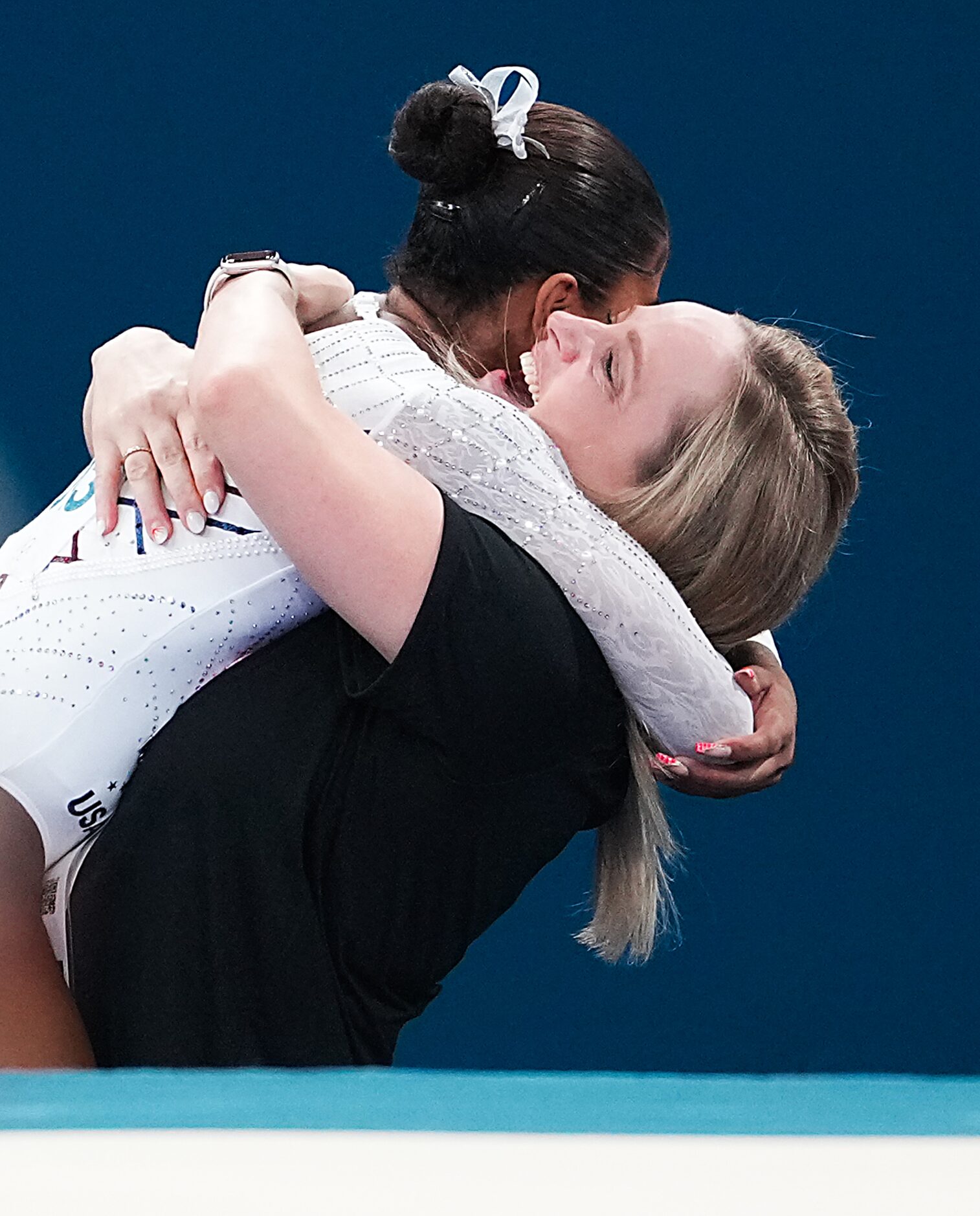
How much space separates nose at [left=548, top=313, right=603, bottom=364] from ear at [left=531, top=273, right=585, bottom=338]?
0.14 metres

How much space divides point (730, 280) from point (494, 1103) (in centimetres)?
220

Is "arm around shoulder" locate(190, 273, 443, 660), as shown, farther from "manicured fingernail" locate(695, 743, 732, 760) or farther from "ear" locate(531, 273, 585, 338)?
"ear" locate(531, 273, 585, 338)

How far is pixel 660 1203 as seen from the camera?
1.86 feet

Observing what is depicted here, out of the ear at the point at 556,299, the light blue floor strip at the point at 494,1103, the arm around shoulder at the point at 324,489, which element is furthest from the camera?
the ear at the point at 556,299

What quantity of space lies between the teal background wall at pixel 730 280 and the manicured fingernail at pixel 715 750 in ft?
4.68

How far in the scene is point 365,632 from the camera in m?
0.95

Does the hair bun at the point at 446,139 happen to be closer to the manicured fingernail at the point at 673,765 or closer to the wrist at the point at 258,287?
the wrist at the point at 258,287

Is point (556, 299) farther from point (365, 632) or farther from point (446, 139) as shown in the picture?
point (365, 632)

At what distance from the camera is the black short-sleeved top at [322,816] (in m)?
0.97

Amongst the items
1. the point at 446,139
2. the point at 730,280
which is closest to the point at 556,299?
the point at 446,139

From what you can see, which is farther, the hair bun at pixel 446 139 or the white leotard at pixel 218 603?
the hair bun at pixel 446 139

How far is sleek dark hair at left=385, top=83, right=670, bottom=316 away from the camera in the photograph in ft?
4.62

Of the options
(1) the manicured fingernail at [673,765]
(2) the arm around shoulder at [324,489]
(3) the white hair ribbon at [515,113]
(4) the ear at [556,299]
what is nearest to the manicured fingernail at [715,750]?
(1) the manicured fingernail at [673,765]

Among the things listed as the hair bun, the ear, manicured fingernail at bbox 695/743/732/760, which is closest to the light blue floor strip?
manicured fingernail at bbox 695/743/732/760
